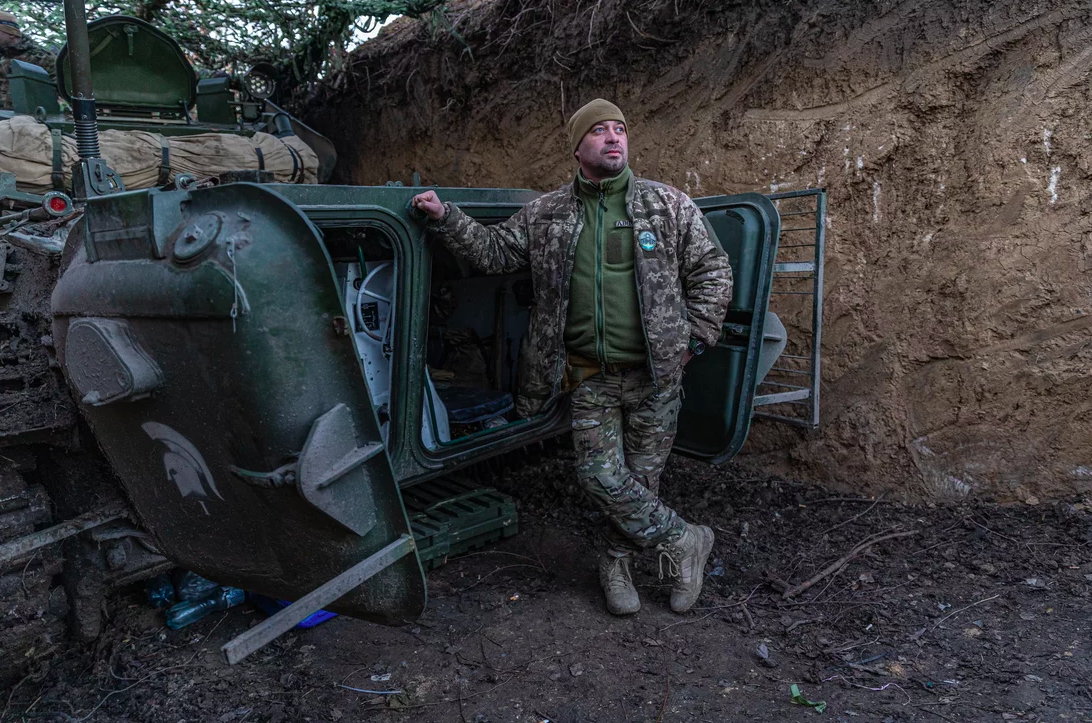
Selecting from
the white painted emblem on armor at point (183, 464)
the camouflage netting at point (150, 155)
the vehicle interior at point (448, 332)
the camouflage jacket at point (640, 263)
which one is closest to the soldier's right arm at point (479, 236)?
the camouflage jacket at point (640, 263)

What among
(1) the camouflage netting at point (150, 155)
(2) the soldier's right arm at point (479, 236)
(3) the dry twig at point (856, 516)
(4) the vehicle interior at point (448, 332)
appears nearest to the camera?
(2) the soldier's right arm at point (479, 236)

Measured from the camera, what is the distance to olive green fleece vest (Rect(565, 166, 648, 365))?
3199 mm

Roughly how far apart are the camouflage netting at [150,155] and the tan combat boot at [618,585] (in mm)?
2897

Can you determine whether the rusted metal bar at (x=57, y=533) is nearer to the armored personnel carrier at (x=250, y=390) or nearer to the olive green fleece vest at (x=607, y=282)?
the armored personnel carrier at (x=250, y=390)

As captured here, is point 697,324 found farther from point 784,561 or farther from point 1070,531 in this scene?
point 1070,531

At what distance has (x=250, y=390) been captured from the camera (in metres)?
2.33

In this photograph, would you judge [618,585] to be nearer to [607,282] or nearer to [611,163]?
[607,282]

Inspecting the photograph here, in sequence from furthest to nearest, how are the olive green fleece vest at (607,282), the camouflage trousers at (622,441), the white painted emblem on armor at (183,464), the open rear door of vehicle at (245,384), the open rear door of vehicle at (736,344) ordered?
the open rear door of vehicle at (736,344)
the camouflage trousers at (622,441)
the olive green fleece vest at (607,282)
the white painted emblem on armor at (183,464)
the open rear door of vehicle at (245,384)

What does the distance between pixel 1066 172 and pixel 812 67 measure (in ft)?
4.38

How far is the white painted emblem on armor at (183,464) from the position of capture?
2574 mm

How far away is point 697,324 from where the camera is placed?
10.7ft

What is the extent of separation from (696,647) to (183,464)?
2012 mm

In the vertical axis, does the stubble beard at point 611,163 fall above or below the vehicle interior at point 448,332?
above

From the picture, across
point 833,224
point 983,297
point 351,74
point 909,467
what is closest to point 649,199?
point 833,224
